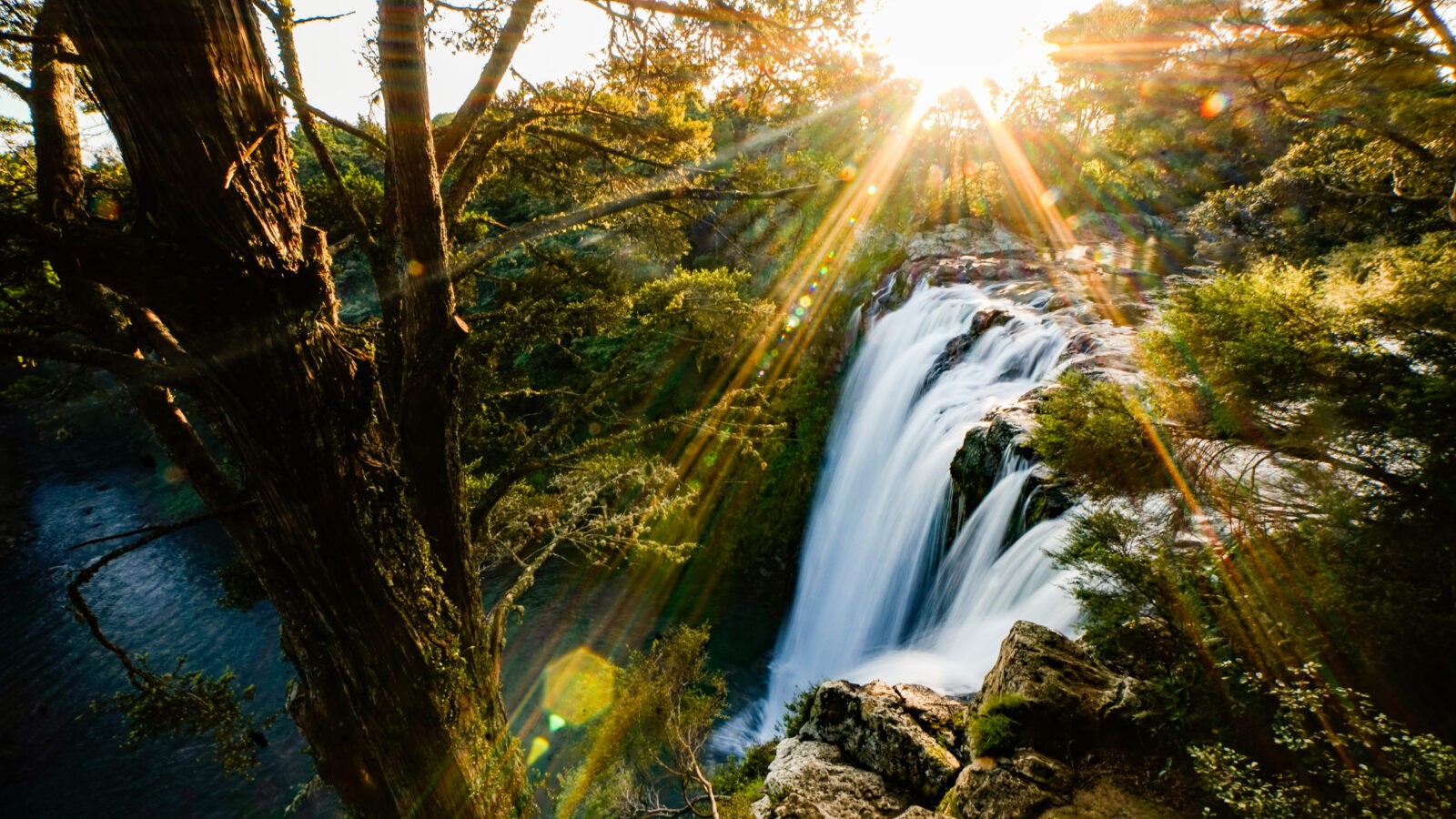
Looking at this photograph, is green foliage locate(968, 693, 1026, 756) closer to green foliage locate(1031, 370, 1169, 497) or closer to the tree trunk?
green foliage locate(1031, 370, 1169, 497)

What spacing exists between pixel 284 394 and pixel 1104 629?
6034mm

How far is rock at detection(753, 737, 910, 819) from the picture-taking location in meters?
5.14

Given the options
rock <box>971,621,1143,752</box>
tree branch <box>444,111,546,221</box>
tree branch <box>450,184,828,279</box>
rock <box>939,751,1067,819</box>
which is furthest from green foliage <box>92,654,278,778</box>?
rock <box>971,621,1143,752</box>

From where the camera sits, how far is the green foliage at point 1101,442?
15.5 feet

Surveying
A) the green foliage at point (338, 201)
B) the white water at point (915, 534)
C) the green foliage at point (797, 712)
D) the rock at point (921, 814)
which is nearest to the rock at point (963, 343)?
the white water at point (915, 534)

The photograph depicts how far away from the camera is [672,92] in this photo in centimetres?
488

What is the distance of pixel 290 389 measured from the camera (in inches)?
91.6

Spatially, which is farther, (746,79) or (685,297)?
(685,297)

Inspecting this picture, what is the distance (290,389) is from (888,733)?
18.6 feet

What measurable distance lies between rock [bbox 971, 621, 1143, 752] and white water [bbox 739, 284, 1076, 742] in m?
0.93

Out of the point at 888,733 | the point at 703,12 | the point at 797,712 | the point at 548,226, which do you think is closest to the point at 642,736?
the point at 797,712

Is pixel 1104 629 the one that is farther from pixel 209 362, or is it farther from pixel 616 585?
pixel 616 585

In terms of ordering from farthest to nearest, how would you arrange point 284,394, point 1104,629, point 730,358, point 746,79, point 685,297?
point 730,358 → point 685,297 → point 1104,629 → point 746,79 → point 284,394

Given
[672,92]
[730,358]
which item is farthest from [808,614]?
[672,92]
